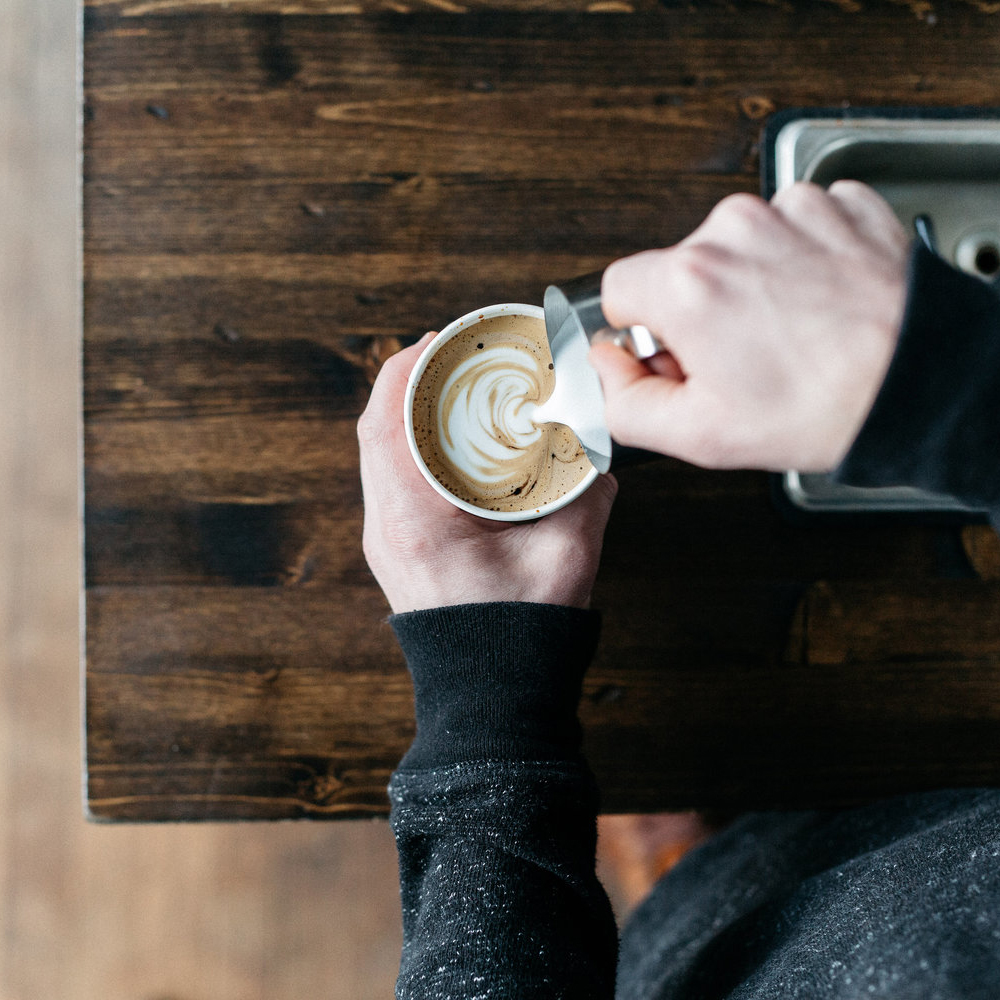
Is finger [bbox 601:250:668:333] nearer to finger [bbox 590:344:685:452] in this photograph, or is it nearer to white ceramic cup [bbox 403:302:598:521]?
finger [bbox 590:344:685:452]

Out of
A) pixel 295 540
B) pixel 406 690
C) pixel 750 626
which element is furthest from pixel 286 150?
pixel 750 626

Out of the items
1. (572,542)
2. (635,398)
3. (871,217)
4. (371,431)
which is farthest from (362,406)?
(871,217)

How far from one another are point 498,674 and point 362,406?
303 mm

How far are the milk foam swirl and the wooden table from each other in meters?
0.17

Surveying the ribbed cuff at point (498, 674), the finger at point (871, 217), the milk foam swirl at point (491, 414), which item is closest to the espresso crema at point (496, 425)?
the milk foam swirl at point (491, 414)

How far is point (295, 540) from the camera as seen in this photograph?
84cm

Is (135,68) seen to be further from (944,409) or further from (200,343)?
(944,409)

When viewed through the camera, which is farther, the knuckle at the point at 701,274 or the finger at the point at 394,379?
the finger at the point at 394,379

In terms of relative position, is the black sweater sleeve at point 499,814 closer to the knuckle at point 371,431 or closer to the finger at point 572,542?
the finger at point 572,542

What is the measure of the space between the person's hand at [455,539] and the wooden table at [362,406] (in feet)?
0.36

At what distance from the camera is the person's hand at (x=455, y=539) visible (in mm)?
721

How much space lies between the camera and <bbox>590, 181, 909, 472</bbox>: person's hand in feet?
1.56

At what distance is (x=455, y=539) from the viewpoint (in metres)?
0.73

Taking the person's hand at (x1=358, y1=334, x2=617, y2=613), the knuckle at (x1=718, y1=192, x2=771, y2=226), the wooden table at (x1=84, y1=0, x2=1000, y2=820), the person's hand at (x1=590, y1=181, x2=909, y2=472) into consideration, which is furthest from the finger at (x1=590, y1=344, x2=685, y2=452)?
the wooden table at (x1=84, y1=0, x2=1000, y2=820)
